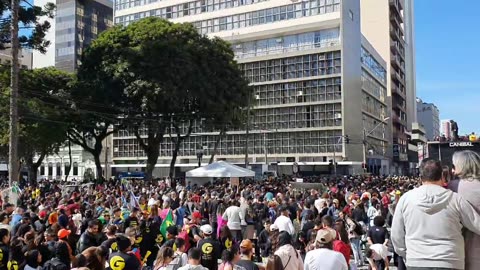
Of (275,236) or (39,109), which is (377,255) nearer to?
(275,236)

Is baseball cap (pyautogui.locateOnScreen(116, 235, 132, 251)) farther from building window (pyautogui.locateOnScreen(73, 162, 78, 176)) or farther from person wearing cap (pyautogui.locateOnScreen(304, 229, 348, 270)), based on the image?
building window (pyautogui.locateOnScreen(73, 162, 78, 176))

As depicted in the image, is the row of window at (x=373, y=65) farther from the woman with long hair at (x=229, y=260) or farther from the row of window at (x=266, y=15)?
the woman with long hair at (x=229, y=260)

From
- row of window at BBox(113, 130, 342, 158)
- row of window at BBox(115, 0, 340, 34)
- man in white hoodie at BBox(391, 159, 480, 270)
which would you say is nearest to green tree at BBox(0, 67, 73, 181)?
row of window at BBox(113, 130, 342, 158)

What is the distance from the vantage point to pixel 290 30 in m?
61.9

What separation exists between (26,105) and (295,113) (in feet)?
104

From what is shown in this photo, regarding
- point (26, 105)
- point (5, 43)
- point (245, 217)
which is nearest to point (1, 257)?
point (245, 217)

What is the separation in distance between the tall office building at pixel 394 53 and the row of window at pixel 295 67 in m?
24.0

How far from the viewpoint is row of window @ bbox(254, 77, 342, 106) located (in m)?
59.2

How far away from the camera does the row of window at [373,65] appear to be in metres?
67.2

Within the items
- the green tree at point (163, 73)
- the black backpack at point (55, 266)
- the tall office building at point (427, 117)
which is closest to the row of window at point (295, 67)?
the green tree at point (163, 73)

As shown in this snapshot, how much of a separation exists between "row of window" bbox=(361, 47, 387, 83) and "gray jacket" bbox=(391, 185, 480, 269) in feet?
209

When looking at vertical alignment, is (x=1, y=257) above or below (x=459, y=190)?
below

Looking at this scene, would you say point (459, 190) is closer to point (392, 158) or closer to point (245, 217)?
point (245, 217)

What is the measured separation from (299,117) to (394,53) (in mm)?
31781
